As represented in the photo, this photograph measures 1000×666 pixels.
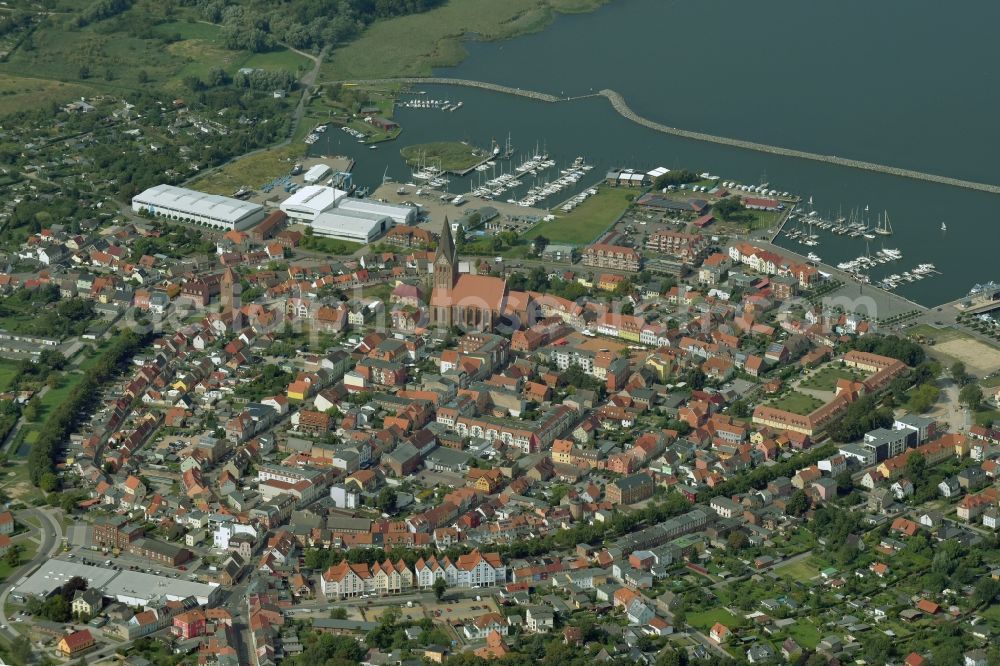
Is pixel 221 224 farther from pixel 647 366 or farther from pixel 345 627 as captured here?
pixel 345 627

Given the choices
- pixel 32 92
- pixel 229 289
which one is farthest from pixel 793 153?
pixel 32 92

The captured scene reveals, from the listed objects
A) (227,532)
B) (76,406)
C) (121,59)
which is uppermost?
(227,532)

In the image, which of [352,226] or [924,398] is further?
[352,226]

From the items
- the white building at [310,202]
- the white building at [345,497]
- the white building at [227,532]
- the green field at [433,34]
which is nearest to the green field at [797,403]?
the white building at [345,497]

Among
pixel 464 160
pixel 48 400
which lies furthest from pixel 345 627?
pixel 464 160

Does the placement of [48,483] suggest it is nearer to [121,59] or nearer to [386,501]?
[386,501]

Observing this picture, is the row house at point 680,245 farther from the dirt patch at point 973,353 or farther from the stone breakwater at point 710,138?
the stone breakwater at point 710,138
